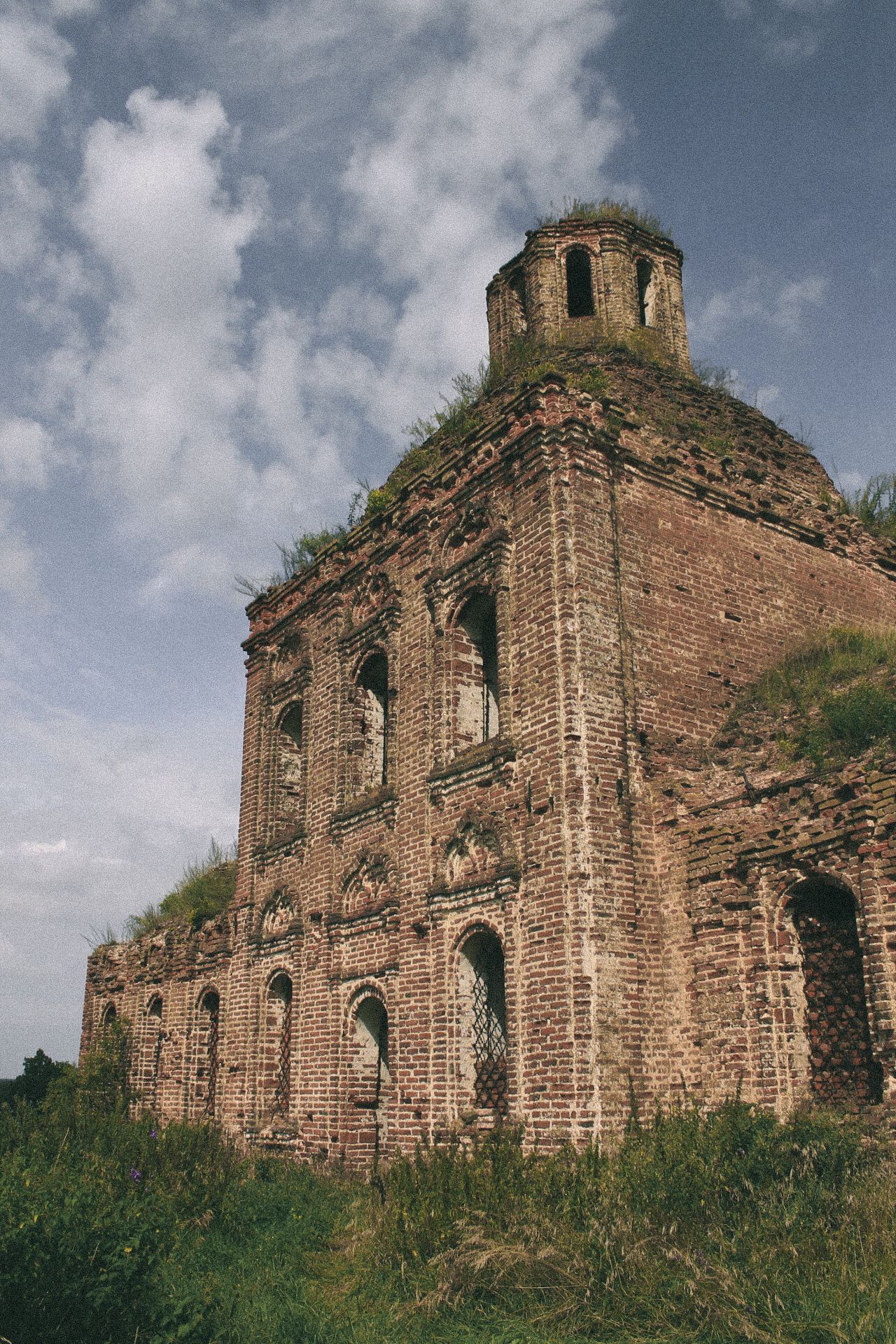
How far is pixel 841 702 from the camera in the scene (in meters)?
9.65

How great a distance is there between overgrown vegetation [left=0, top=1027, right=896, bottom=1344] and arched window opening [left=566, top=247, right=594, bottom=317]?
473 inches

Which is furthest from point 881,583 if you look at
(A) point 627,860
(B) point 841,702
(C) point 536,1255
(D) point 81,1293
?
(D) point 81,1293

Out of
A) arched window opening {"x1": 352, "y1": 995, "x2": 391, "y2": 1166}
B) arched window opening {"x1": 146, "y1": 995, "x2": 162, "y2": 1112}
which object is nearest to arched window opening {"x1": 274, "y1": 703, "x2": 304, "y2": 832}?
arched window opening {"x1": 352, "y1": 995, "x2": 391, "y2": 1166}

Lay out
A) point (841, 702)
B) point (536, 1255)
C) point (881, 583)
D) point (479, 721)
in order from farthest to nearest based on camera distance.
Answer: point (881, 583), point (479, 721), point (841, 702), point (536, 1255)

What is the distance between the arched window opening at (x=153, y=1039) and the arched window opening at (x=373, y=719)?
7754 mm

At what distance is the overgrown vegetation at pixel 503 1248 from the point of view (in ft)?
17.0

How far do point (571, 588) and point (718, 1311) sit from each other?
21.8 ft

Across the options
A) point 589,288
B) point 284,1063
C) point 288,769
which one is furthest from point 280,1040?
point 589,288

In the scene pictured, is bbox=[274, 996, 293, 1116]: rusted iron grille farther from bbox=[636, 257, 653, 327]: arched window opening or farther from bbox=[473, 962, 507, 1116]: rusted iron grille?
bbox=[636, 257, 653, 327]: arched window opening

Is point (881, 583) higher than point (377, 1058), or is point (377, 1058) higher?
point (881, 583)

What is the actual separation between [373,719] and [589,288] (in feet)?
24.8

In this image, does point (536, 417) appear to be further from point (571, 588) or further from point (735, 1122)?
point (735, 1122)

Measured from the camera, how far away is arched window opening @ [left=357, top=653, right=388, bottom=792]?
566 inches

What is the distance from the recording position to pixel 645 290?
16391 millimetres
